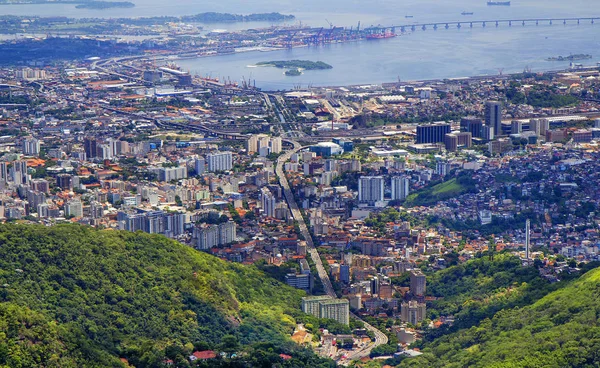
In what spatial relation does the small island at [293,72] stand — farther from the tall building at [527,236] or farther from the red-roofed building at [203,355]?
the red-roofed building at [203,355]

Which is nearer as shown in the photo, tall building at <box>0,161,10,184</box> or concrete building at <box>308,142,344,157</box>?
tall building at <box>0,161,10,184</box>

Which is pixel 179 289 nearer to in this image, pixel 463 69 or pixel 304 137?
pixel 304 137

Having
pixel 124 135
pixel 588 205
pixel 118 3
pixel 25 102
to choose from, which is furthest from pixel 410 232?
pixel 118 3

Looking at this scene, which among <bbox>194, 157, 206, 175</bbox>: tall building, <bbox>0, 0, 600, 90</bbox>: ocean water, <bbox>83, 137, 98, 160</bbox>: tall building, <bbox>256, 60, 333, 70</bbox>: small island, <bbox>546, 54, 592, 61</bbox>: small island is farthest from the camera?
<bbox>256, 60, 333, 70</bbox>: small island

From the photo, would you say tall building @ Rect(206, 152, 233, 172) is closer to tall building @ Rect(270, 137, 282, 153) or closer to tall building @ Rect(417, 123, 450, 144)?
tall building @ Rect(270, 137, 282, 153)

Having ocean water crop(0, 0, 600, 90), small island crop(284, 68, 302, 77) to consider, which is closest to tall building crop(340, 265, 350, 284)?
ocean water crop(0, 0, 600, 90)

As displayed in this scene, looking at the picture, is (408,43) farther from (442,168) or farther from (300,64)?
(442,168)
